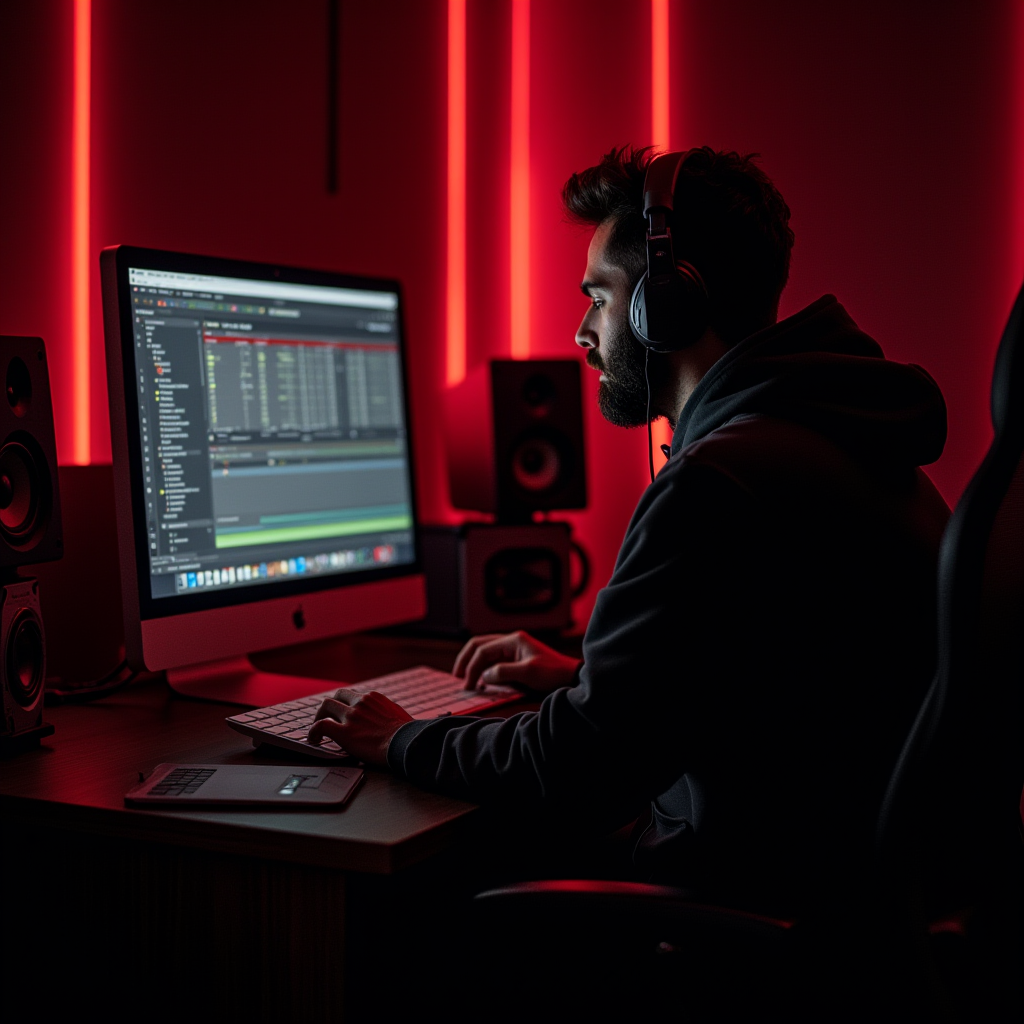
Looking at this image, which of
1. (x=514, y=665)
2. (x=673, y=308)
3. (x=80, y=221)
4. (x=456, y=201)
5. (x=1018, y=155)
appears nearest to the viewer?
(x=673, y=308)

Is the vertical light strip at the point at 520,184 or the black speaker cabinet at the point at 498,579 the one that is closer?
the black speaker cabinet at the point at 498,579

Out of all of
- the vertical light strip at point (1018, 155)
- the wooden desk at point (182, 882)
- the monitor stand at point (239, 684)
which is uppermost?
the vertical light strip at point (1018, 155)

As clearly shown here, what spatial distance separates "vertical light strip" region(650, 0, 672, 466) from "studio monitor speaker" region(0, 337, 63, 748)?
4.16 ft

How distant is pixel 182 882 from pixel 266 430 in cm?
64

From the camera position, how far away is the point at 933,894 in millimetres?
872

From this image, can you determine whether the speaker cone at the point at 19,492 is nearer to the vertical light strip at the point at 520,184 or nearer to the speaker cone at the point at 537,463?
the speaker cone at the point at 537,463

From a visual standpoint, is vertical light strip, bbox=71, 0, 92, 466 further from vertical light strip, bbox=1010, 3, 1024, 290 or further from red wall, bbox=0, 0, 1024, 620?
A: vertical light strip, bbox=1010, 3, 1024, 290

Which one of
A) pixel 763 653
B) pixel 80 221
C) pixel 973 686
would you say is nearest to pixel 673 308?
pixel 763 653

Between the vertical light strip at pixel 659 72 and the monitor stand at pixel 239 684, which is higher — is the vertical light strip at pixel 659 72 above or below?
above

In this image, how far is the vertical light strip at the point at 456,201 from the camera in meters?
2.27

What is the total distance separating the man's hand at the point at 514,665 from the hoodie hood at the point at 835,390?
0.44 metres

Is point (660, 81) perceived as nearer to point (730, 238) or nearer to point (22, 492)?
point (730, 238)

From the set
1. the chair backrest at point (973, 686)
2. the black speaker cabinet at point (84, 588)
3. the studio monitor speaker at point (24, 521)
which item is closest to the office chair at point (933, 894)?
the chair backrest at point (973, 686)

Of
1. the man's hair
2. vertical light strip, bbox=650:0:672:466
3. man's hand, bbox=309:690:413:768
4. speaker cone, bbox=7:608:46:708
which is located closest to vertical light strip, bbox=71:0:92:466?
speaker cone, bbox=7:608:46:708
